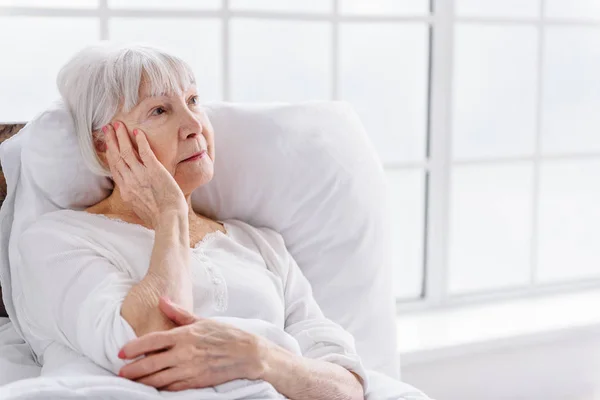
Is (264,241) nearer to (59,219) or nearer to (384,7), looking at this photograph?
(59,219)

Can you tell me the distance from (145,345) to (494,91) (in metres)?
1.83

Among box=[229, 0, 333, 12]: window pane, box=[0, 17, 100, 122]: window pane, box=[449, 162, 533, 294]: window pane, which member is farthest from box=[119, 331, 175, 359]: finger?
box=[449, 162, 533, 294]: window pane

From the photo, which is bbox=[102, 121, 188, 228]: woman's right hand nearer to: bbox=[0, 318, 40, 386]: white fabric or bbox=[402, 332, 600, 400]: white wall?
bbox=[0, 318, 40, 386]: white fabric

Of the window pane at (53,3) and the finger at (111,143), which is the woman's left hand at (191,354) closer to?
the finger at (111,143)

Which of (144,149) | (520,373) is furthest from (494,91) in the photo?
(144,149)

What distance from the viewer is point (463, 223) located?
9.66 feet

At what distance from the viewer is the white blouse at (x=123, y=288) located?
1437mm

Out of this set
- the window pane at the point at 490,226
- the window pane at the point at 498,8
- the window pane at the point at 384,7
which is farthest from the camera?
the window pane at the point at 490,226

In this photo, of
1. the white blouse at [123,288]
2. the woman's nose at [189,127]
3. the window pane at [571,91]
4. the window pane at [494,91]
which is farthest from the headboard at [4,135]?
the window pane at [571,91]

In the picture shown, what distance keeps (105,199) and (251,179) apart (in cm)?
32

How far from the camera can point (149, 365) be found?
139 centimetres

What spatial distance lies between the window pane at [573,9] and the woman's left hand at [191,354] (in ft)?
6.41

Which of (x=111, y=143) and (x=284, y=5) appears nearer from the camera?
(x=111, y=143)

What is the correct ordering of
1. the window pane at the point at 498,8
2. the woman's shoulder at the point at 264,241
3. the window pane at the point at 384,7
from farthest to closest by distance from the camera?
1. the window pane at the point at 498,8
2. the window pane at the point at 384,7
3. the woman's shoulder at the point at 264,241
